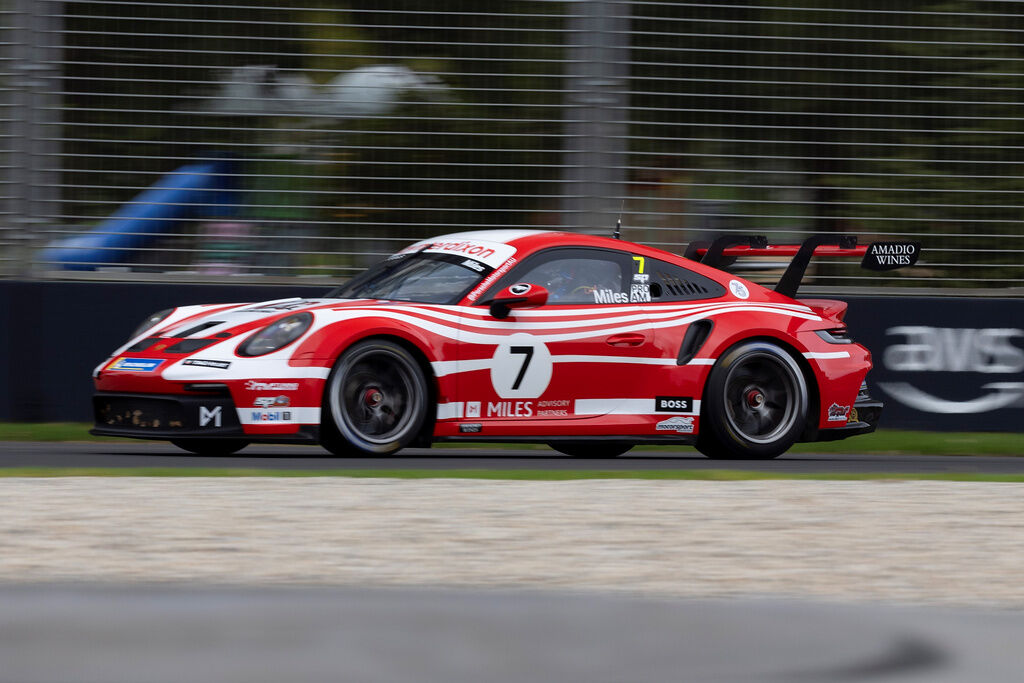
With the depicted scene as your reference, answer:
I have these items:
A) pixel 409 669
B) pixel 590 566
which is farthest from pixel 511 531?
pixel 409 669

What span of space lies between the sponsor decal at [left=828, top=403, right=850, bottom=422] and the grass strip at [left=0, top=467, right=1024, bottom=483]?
1.23 metres

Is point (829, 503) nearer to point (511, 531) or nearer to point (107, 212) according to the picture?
point (511, 531)

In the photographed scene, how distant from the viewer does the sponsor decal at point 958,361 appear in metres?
10.5

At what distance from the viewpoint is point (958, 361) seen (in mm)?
10484

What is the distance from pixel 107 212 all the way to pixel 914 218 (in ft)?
18.0

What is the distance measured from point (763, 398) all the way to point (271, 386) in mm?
2764

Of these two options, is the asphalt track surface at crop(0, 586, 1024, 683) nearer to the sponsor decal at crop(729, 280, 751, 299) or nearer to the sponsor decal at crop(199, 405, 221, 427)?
the sponsor decal at crop(199, 405, 221, 427)

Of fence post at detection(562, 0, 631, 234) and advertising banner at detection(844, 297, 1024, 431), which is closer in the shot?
advertising banner at detection(844, 297, 1024, 431)

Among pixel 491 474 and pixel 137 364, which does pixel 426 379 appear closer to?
pixel 491 474

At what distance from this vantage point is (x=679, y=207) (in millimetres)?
10922

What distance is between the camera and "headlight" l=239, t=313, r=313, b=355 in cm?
783

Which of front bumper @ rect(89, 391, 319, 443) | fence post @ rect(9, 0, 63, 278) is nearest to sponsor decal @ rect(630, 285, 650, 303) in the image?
front bumper @ rect(89, 391, 319, 443)

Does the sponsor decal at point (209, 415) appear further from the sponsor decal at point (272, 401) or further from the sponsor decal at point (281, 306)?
the sponsor decal at point (281, 306)

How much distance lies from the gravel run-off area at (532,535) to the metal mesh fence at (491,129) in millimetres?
4160
